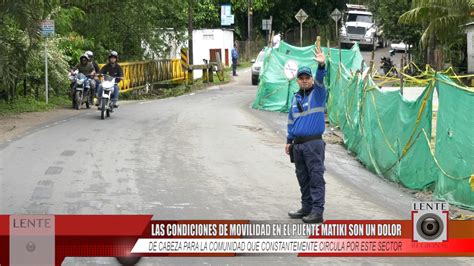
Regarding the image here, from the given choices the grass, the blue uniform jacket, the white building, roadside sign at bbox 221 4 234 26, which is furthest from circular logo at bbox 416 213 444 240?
roadside sign at bbox 221 4 234 26

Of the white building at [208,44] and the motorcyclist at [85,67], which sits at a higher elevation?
the white building at [208,44]

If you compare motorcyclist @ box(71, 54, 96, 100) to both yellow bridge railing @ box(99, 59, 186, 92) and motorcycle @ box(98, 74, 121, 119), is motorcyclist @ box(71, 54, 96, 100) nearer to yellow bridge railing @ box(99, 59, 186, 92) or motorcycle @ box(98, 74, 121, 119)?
motorcycle @ box(98, 74, 121, 119)

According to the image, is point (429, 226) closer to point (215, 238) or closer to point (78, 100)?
point (215, 238)

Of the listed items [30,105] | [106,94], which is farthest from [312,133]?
[30,105]

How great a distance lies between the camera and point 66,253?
5445 millimetres

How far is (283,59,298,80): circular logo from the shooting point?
22406mm

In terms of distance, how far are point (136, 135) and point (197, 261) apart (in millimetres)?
9075

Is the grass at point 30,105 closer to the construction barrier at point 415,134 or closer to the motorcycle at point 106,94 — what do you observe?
the motorcycle at point 106,94

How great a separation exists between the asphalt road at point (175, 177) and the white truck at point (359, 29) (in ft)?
118

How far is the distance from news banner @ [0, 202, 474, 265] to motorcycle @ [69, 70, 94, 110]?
1476 cm

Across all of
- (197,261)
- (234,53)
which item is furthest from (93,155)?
(234,53)

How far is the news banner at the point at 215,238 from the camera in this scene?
5.29 metres

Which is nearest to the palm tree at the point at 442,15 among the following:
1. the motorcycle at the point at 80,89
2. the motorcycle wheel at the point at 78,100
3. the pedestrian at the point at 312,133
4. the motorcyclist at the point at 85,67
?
the motorcyclist at the point at 85,67

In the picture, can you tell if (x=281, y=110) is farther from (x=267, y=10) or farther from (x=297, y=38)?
(x=297, y=38)
